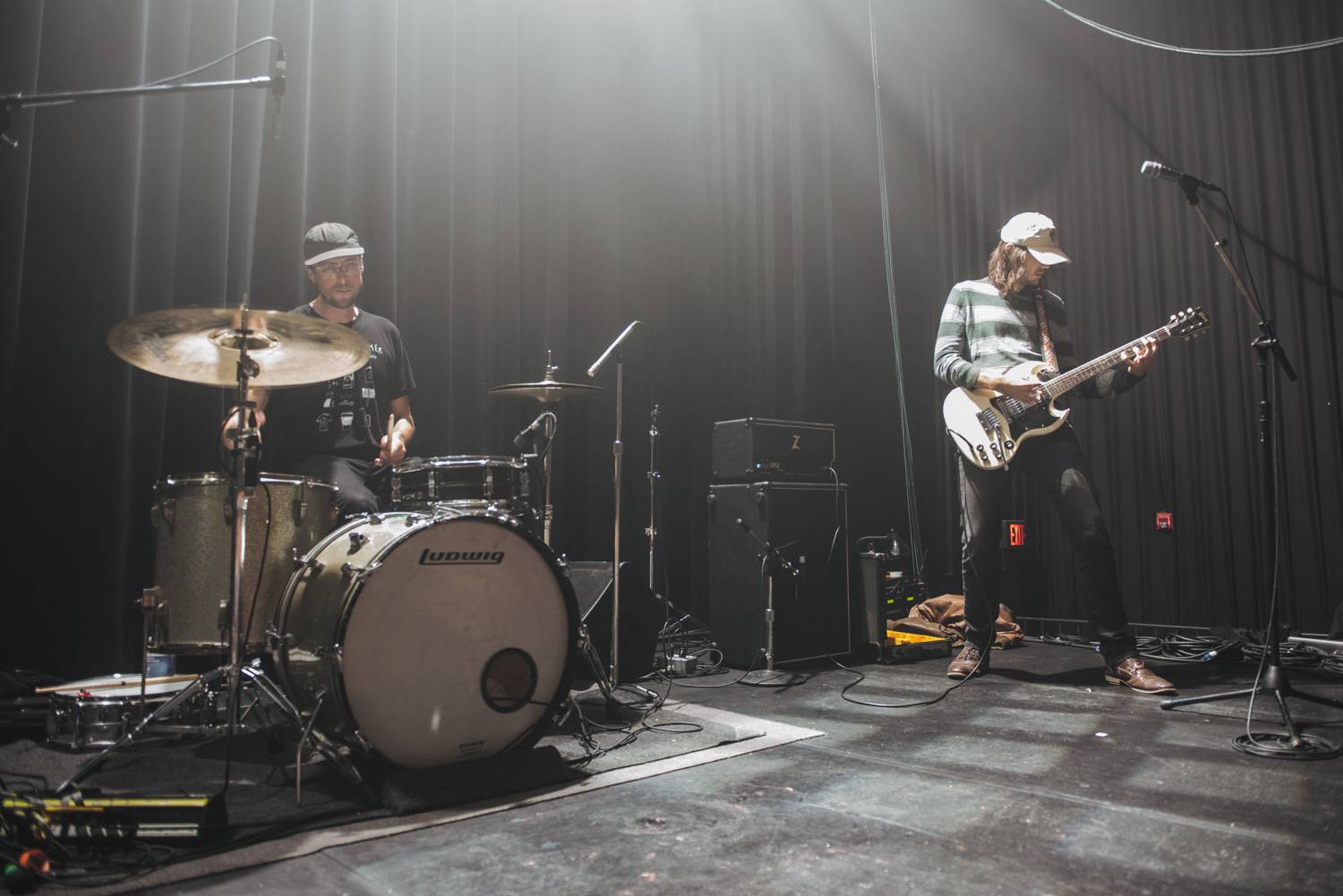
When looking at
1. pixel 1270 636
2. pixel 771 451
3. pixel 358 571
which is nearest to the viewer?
pixel 358 571

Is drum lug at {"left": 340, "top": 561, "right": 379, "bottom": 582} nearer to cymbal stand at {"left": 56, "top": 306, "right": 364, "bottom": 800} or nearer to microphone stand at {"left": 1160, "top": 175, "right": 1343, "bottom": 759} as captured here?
cymbal stand at {"left": 56, "top": 306, "right": 364, "bottom": 800}

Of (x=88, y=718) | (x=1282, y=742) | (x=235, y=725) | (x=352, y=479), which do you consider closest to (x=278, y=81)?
(x=352, y=479)

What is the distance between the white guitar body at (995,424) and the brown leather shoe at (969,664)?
84cm

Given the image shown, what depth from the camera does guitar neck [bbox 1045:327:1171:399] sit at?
3453mm

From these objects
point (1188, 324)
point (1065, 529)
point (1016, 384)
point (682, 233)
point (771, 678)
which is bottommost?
point (771, 678)

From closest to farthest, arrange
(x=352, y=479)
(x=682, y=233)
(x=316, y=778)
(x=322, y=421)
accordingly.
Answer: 1. (x=316, y=778)
2. (x=352, y=479)
3. (x=322, y=421)
4. (x=682, y=233)

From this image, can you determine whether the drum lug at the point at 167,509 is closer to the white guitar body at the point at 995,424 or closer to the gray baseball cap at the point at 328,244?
the gray baseball cap at the point at 328,244

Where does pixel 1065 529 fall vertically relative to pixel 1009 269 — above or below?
below

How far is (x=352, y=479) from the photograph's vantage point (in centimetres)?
307

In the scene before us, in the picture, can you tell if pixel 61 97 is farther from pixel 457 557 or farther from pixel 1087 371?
pixel 1087 371

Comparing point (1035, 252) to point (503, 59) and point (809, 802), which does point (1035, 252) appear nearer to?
point (809, 802)

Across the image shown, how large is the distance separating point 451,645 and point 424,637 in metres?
0.07

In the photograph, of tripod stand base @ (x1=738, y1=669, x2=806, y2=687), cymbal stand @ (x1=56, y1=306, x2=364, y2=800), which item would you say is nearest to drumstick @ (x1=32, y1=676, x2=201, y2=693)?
cymbal stand @ (x1=56, y1=306, x2=364, y2=800)

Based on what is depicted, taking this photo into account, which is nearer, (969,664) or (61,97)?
(61,97)
